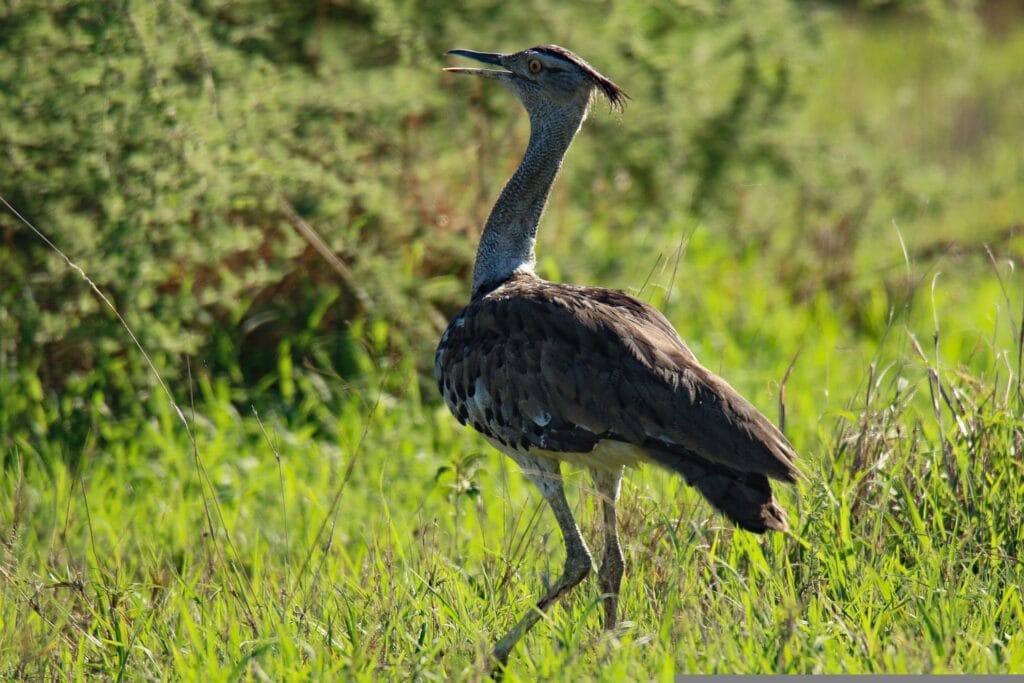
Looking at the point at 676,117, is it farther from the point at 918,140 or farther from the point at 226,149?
the point at 918,140

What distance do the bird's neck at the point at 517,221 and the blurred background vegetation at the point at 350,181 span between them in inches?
23.5

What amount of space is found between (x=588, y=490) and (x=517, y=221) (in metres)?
1.03

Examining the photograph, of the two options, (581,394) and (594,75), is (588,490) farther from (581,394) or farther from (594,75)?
(594,75)

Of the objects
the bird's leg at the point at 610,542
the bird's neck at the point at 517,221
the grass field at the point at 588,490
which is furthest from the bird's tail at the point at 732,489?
the bird's neck at the point at 517,221

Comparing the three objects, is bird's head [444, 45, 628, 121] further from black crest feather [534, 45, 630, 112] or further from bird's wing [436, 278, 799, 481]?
bird's wing [436, 278, 799, 481]

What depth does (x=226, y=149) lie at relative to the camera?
4.74 meters

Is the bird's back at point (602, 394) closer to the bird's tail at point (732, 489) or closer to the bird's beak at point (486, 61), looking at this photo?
the bird's tail at point (732, 489)

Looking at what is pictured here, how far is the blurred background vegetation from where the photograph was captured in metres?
4.67

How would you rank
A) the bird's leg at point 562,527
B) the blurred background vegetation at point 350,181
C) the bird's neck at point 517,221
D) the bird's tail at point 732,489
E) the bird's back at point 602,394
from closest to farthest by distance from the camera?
the bird's tail at point 732,489
the bird's back at point 602,394
the bird's leg at point 562,527
the bird's neck at point 517,221
the blurred background vegetation at point 350,181

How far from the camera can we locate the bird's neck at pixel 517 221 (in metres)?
4.08

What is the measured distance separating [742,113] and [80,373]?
3569 millimetres

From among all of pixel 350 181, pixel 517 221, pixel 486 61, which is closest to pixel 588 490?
pixel 517 221

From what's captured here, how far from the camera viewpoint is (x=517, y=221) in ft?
13.4

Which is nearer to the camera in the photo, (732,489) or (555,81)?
(732,489)
